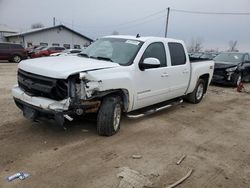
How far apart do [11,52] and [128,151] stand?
74.2 ft

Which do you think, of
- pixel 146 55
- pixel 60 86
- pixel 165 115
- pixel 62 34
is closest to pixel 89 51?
pixel 146 55

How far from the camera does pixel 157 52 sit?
6.28 meters

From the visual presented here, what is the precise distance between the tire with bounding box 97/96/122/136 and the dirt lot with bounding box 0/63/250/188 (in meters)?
0.14

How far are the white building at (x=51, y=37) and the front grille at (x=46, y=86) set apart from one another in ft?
129

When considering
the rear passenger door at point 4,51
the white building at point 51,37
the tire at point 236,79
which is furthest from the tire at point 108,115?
the white building at point 51,37

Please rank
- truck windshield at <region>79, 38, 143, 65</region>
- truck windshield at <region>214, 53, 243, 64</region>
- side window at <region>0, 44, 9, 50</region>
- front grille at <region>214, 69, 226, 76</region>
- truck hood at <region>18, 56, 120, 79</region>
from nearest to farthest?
truck hood at <region>18, 56, 120, 79</region>
truck windshield at <region>79, 38, 143, 65</region>
front grille at <region>214, 69, 226, 76</region>
truck windshield at <region>214, 53, 243, 64</region>
side window at <region>0, 44, 9, 50</region>

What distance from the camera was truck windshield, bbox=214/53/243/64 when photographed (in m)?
13.5

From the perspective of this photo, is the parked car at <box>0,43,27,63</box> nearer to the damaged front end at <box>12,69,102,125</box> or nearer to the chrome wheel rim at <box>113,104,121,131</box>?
the damaged front end at <box>12,69,102,125</box>

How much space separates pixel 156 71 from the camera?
602 centimetres

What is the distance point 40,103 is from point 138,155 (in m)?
1.79

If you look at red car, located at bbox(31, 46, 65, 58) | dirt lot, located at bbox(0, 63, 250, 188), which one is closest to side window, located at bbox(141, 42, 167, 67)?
dirt lot, located at bbox(0, 63, 250, 188)

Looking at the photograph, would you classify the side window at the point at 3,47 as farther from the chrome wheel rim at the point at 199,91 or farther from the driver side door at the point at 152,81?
the driver side door at the point at 152,81

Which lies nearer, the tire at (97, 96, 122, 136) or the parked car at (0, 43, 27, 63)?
the tire at (97, 96, 122, 136)

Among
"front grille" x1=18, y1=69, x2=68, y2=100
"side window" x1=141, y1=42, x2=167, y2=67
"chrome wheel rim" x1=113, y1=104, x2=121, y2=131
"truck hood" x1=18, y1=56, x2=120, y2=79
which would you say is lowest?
"chrome wheel rim" x1=113, y1=104, x2=121, y2=131
